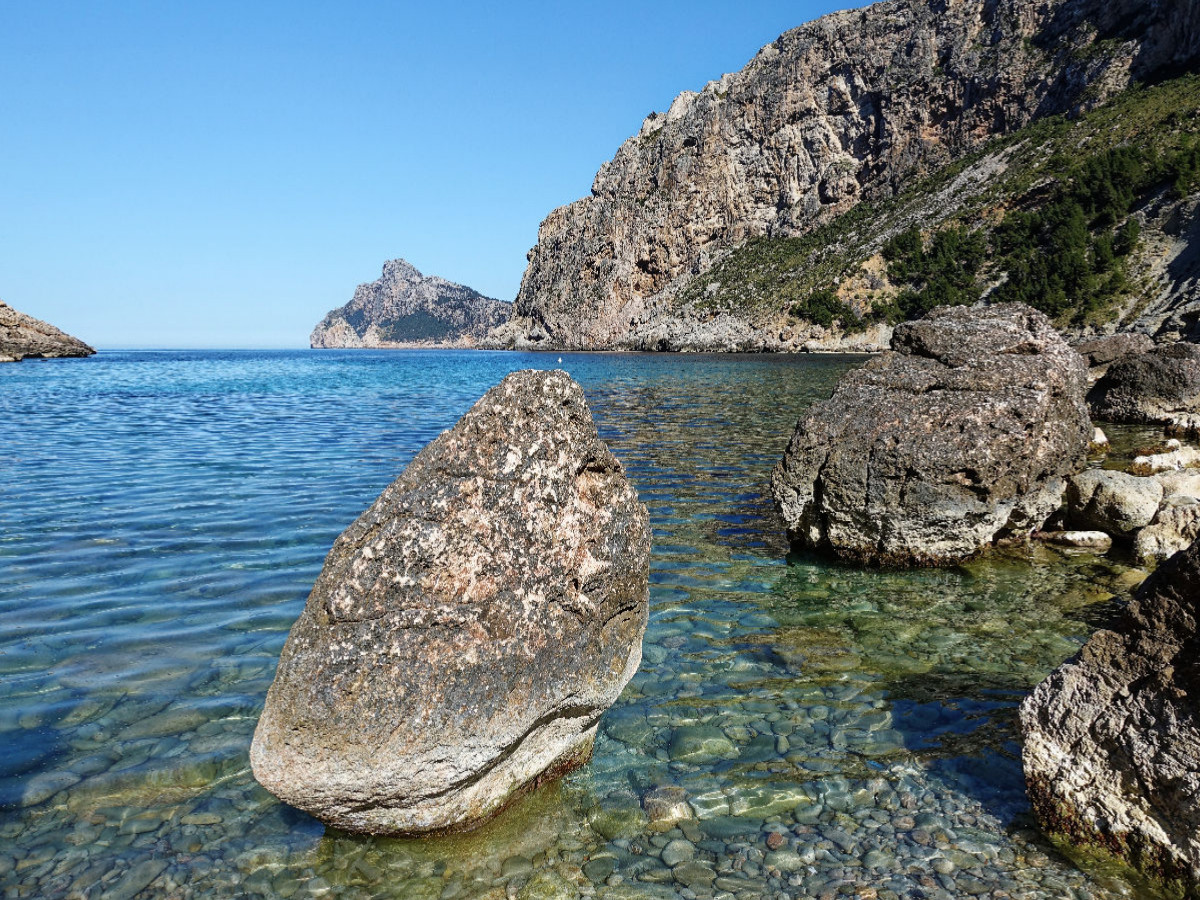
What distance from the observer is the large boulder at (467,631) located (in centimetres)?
448

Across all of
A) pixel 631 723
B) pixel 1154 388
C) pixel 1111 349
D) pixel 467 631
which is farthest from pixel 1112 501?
pixel 1111 349

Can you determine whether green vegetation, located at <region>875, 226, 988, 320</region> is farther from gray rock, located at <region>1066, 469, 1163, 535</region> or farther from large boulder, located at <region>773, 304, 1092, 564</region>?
large boulder, located at <region>773, 304, 1092, 564</region>

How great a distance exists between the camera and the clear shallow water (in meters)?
4.59

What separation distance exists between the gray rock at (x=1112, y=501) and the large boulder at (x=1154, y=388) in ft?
55.0

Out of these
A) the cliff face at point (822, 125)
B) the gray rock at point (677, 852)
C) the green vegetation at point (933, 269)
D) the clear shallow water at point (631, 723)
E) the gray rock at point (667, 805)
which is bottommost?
the gray rock at point (667, 805)

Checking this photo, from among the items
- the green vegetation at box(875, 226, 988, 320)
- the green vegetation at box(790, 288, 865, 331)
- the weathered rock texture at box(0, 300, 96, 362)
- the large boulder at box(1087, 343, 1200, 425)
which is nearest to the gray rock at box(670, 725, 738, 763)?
the large boulder at box(1087, 343, 1200, 425)

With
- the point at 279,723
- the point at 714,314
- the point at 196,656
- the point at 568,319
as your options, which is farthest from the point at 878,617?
the point at 568,319

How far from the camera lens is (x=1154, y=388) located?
25.8m

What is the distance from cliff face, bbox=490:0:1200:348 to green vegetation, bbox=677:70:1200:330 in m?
9.73

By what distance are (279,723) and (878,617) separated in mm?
6857

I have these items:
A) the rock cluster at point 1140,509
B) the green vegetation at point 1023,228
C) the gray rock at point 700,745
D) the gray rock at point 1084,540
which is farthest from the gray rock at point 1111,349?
the gray rock at point 700,745

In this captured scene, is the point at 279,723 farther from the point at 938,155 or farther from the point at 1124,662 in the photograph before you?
the point at 938,155

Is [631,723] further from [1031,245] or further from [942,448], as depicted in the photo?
[1031,245]

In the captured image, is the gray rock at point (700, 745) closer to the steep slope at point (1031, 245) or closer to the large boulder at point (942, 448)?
the large boulder at point (942, 448)
